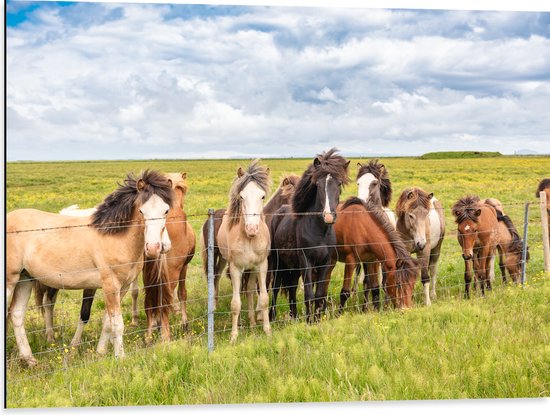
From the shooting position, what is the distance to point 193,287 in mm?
9078

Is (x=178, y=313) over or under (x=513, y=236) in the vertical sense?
under

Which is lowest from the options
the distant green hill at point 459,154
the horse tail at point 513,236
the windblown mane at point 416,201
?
the horse tail at point 513,236

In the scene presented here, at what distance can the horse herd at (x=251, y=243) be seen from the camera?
5.66 metres

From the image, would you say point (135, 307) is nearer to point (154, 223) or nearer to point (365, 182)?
point (154, 223)

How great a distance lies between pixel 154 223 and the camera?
5242 millimetres

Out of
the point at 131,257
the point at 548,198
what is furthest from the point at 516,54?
the point at 131,257

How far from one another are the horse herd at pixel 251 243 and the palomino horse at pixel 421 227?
0.02m

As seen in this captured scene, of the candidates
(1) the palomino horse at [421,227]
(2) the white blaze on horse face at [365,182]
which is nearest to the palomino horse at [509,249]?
(1) the palomino horse at [421,227]

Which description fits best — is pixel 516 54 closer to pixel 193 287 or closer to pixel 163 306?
pixel 163 306

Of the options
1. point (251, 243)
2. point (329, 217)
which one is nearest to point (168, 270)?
point (251, 243)

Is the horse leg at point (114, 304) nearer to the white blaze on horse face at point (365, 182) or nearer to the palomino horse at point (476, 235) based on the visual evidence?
the white blaze on horse face at point (365, 182)

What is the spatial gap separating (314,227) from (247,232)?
1210 millimetres

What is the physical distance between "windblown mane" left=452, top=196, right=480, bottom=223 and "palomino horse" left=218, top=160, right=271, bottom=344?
122 inches

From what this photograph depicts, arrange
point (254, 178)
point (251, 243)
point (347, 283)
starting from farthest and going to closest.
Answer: point (347, 283), point (251, 243), point (254, 178)
